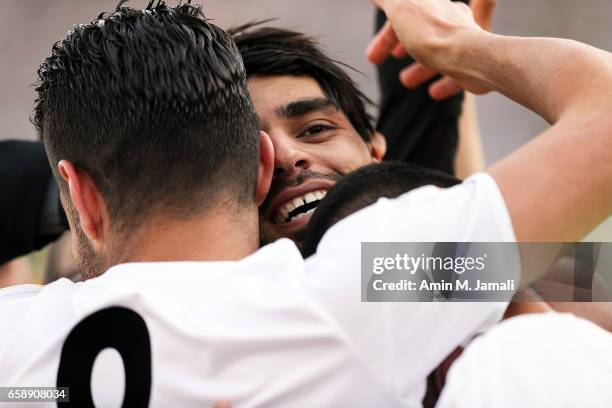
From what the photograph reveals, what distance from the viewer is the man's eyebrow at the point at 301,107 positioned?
1.98 m

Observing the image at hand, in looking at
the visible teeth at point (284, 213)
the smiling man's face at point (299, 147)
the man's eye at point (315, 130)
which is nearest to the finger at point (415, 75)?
the smiling man's face at point (299, 147)

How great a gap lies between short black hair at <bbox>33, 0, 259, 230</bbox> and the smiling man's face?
0.46 metres

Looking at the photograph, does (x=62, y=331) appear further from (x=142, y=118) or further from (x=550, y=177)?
(x=550, y=177)

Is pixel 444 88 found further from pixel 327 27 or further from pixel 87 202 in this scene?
pixel 327 27

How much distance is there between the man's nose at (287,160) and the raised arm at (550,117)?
403 mm

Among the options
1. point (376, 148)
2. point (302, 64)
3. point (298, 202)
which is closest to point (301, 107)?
point (302, 64)

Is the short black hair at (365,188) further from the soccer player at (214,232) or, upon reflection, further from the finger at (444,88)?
the finger at (444,88)

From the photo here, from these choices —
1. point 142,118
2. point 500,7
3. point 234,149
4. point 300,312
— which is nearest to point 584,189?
point 300,312

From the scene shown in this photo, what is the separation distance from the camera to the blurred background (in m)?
6.83

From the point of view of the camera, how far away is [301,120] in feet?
6.59

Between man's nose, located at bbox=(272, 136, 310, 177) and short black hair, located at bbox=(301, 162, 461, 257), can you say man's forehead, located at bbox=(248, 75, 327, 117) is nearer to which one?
man's nose, located at bbox=(272, 136, 310, 177)

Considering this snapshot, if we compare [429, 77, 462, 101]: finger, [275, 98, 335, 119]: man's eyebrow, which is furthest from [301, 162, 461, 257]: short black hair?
[429, 77, 462, 101]: finger

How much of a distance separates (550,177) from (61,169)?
797mm

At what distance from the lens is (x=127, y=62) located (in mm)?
1318
